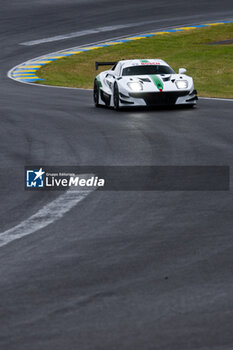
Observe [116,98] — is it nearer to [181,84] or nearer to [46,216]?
[181,84]

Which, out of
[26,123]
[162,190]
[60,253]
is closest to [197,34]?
[26,123]

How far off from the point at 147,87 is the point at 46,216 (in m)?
11.2

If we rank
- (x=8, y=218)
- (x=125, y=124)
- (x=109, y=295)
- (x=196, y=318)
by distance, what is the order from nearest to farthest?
(x=196, y=318), (x=109, y=295), (x=8, y=218), (x=125, y=124)

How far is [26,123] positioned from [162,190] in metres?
7.99

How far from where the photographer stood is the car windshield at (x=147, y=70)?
1902 cm

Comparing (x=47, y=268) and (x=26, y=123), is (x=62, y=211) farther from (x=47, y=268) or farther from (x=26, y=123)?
(x=26, y=123)

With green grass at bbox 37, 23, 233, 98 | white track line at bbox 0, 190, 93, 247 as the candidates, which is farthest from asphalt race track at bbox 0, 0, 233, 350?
green grass at bbox 37, 23, 233, 98

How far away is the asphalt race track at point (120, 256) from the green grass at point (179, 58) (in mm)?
10581

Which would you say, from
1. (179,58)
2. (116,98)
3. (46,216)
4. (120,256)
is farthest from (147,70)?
(179,58)

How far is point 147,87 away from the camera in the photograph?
17984 millimetres

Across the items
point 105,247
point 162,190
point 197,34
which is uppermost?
point 105,247

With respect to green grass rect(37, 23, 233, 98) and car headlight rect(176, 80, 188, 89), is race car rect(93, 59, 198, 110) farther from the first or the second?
green grass rect(37, 23, 233, 98)

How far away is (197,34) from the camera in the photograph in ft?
136

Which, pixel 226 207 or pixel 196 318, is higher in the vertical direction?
pixel 196 318
